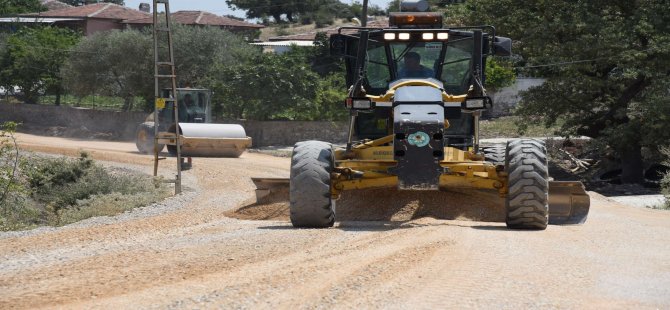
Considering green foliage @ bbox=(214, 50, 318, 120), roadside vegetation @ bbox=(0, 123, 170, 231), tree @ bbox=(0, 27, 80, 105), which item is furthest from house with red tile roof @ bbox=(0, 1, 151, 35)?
roadside vegetation @ bbox=(0, 123, 170, 231)

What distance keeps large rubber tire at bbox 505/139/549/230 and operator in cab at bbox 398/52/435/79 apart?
176 cm

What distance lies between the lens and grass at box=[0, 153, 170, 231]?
806 inches

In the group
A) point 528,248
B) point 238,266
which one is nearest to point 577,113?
point 528,248

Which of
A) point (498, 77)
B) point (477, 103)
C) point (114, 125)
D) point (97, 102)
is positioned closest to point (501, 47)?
point (477, 103)

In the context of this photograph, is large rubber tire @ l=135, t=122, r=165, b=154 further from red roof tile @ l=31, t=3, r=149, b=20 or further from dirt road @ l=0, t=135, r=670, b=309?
red roof tile @ l=31, t=3, r=149, b=20

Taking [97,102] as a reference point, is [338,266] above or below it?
below

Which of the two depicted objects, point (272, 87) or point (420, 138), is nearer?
point (420, 138)

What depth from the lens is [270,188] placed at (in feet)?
52.7

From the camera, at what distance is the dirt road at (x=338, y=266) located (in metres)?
8.27

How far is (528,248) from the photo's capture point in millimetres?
11422

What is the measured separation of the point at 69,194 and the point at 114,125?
26.6 m

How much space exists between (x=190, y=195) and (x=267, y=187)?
6784 mm

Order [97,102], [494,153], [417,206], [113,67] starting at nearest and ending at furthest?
[417,206] → [494,153] → [113,67] → [97,102]

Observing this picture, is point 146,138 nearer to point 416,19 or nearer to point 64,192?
point 64,192
